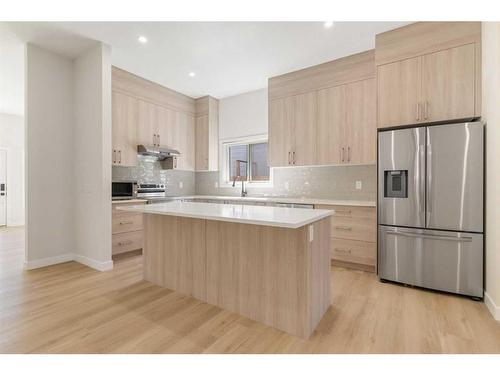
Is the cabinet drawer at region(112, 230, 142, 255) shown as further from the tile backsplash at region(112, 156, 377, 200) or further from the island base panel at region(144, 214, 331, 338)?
the island base panel at region(144, 214, 331, 338)

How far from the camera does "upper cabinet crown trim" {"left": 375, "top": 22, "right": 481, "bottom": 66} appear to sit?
2486mm

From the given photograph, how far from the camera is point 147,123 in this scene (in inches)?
171

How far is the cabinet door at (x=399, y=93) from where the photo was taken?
8.96ft

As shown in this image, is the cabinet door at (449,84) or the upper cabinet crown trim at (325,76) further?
the upper cabinet crown trim at (325,76)

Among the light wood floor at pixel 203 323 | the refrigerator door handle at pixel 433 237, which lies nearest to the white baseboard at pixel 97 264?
the light wood floor at pixel 203 323

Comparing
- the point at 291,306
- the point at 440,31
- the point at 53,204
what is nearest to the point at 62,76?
the point at 53,204

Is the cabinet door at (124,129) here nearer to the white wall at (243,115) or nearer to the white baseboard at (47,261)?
the white baseboard at (47,261)

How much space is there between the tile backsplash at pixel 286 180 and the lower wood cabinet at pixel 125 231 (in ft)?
2.98

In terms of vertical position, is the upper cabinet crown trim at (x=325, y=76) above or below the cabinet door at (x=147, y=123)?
above

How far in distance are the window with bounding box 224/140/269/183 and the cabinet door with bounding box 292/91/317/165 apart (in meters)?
0.93

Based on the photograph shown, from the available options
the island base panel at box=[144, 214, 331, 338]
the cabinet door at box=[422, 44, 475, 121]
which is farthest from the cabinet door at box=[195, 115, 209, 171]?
the cabinet door at box=[422, 44, 475, 121]

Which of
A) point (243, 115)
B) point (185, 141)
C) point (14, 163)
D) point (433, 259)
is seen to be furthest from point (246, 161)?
point (14, 163)
